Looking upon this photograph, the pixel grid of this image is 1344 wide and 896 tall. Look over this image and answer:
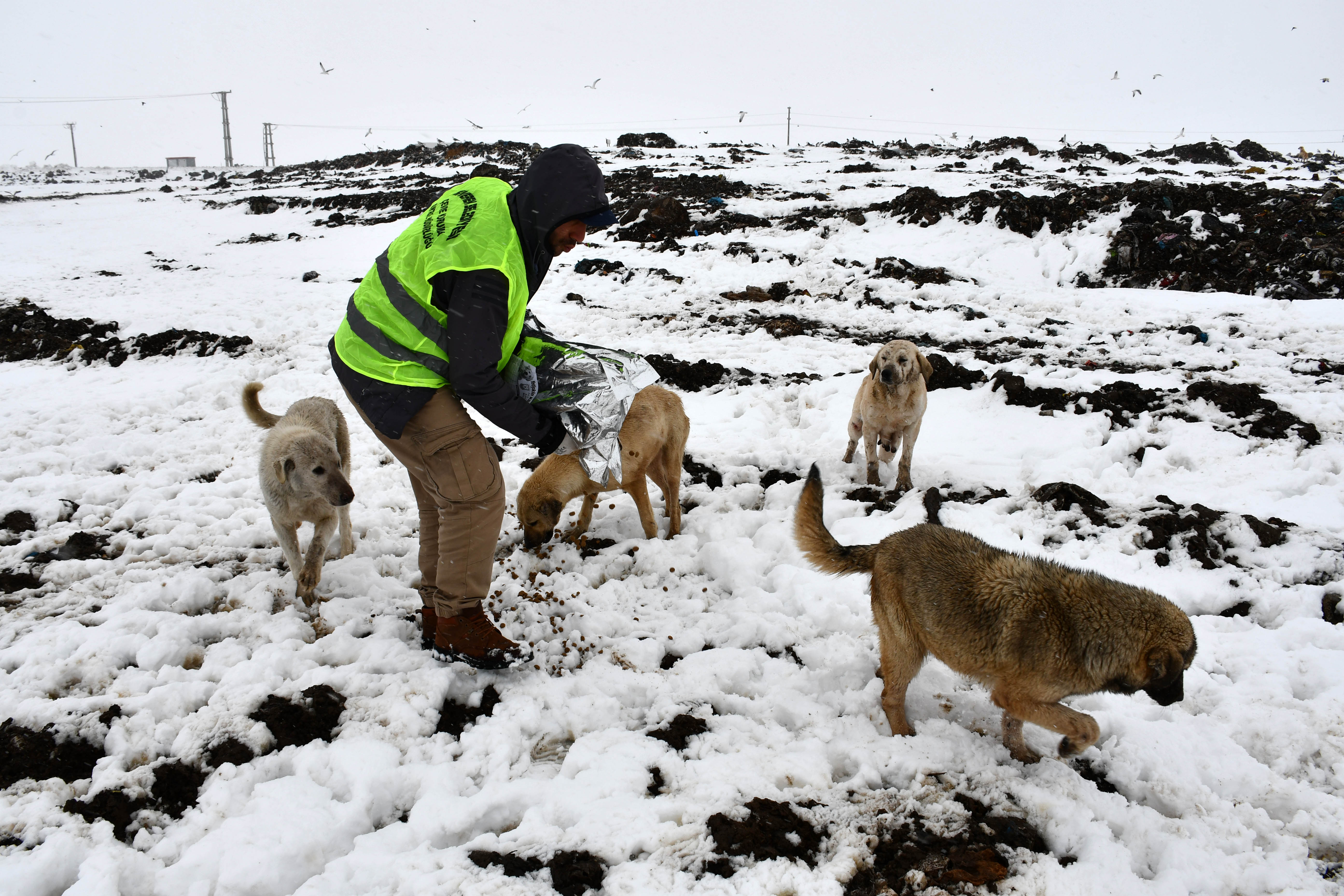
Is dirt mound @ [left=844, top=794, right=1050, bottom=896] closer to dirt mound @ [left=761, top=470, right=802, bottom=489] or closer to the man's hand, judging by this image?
the man's hand

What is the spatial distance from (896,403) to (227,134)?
7119 centimetres

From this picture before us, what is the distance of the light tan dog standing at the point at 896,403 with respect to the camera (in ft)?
19.3

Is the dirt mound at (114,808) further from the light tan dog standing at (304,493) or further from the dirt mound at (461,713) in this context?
the light tan dog standing at (304,493)

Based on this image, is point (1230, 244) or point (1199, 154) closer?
point (1230, 244)

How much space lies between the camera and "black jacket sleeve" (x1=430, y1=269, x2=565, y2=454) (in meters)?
2.80

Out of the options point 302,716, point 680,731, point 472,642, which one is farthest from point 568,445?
point 302,716

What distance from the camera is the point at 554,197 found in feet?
9.43

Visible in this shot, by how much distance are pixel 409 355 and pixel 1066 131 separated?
42474mm

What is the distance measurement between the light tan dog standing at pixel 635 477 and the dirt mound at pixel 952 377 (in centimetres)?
399

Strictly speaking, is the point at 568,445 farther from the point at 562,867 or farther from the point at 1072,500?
the point at 1072,500

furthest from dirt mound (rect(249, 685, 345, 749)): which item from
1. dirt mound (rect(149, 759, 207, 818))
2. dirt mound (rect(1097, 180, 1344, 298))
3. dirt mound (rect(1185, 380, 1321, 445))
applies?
dirt mound (rect(1097, 180, 1344, 298))

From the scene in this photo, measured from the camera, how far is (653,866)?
94.3 inches

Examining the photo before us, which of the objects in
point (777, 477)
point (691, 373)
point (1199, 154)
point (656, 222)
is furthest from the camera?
point (1199, 154)

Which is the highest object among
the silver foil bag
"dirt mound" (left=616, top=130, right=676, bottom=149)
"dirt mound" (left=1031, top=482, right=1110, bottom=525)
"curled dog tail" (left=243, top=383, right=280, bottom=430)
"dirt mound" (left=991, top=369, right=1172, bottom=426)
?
"dirt mound" (left=616, top=130, right=676, bottom=149)
